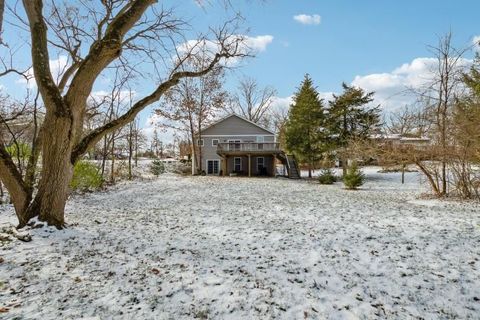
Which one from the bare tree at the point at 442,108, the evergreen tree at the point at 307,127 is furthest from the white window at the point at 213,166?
the bare tree at the point at 442,108

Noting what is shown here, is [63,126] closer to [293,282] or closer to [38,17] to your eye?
[38,17]

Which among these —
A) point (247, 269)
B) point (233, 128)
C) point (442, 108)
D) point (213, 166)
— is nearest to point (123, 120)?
point (247, 269)

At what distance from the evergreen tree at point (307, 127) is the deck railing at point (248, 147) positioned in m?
1.71

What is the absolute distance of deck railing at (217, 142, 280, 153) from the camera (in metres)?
23.6

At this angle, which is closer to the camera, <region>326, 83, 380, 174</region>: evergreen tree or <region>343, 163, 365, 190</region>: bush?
<region>343, 163, 365, 190</region>: bush

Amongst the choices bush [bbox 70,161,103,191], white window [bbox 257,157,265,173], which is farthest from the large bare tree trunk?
white window [bbox 257,157,265,173]

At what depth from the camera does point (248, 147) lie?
24375 millimetres

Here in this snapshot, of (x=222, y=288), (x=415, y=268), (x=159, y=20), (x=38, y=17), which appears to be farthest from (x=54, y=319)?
(x=159, y=20)

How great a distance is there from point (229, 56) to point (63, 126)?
4.06 m

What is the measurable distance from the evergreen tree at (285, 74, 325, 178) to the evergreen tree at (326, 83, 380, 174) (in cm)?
96

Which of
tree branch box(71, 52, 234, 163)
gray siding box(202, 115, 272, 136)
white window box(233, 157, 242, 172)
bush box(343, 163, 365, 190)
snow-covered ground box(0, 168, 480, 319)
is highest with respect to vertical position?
gray siding box(202, 115, 272, 136)

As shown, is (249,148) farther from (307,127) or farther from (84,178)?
(84,178)

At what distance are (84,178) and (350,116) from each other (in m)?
20.1

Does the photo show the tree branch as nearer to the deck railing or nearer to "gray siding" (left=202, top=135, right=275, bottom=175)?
the deck railing
